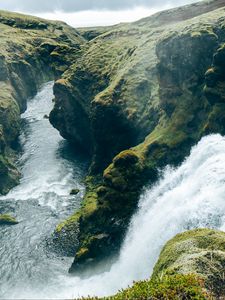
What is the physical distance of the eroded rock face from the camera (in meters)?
27.3

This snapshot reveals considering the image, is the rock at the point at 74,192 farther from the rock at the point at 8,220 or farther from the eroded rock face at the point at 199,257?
the eroded rock face at the point at 199,257

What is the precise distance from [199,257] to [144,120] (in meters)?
72.8

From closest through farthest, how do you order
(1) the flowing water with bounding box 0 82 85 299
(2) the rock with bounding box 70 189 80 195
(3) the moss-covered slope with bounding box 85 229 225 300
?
(3) the moss-covered slope with bounding box 85 229 225 300 < (1) the flowing water with bounding box 0 82 85 299 < (2) the rock with bounding box 70 189 80 195

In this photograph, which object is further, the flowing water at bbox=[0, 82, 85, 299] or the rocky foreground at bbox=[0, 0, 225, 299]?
the flowing water at bbox=[0, 82, 85, 299]

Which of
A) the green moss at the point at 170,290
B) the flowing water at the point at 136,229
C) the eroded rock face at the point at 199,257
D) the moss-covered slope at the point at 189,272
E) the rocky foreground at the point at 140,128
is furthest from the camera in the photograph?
the flowing water at the point at 136,229

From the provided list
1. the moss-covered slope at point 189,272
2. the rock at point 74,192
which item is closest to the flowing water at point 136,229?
the rock at point 74,192

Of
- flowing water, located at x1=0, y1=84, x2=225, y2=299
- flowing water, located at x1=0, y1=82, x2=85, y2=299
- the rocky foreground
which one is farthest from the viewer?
flowing water, located at x1=0, y1=82, x2=85, y2=299

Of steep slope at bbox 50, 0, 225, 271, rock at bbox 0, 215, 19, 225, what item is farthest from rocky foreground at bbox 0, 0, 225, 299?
rock at bbox 0, 215, 19, 225

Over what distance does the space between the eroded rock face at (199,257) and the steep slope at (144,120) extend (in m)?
Answer: 37.0

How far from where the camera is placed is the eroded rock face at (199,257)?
27.3 metres

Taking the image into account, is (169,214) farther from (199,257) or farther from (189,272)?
(189,272)

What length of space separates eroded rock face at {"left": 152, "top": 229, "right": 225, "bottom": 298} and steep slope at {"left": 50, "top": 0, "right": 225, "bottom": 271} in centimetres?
3704

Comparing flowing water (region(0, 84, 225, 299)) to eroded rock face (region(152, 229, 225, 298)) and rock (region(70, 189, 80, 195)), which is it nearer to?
rock (region(70, 189, 80, 195))

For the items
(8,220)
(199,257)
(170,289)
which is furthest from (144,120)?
(170,289)
